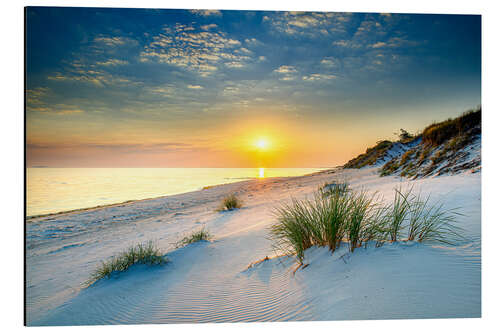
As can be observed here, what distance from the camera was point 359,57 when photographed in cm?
396

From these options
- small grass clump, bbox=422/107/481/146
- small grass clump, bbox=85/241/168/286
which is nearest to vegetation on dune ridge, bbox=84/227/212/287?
small grass clump, bbox=85/241/168/286

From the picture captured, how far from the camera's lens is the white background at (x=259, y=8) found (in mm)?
2229

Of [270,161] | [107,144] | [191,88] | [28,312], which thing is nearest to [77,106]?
[107,144]

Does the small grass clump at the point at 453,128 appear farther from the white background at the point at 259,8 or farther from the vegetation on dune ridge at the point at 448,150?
the white background at the point at 259,8

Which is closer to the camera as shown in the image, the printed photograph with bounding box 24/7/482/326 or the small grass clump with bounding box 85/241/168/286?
the printed photograph with bounding box 24/7/482/326

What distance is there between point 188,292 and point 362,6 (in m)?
4.30

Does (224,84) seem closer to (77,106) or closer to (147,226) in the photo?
(77,106)

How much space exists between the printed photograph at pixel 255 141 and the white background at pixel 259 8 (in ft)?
0.34

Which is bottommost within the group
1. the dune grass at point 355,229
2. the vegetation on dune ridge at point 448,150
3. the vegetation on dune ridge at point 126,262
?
the vegetation on dune ridge at point 126,262

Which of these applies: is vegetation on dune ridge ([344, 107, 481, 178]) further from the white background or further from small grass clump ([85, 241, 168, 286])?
small grass clump ([85, 241, 168, 286])

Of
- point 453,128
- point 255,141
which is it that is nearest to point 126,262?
point 255,141

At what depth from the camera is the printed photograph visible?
7.13 feet

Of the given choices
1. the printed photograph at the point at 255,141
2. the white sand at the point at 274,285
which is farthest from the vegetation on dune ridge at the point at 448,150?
the white sand at the point at 274,285

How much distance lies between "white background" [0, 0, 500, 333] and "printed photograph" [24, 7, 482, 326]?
0.11 metres
